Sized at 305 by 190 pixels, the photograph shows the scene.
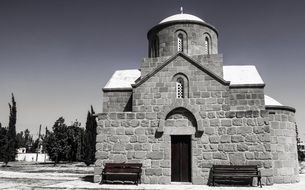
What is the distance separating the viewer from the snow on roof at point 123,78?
673 inches

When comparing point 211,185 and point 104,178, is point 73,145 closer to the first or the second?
point 104,178

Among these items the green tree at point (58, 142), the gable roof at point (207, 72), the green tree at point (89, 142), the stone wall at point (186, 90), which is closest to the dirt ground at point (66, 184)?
the stone wall at point (186, 90)

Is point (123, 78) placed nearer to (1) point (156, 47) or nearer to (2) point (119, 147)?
(1) point (156, 47)

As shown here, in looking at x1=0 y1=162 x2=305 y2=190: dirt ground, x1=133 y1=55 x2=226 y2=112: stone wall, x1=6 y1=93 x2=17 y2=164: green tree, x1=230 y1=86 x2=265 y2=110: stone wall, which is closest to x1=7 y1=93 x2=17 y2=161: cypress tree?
x1=6 y1=93 x2=17 y2=164: green tree

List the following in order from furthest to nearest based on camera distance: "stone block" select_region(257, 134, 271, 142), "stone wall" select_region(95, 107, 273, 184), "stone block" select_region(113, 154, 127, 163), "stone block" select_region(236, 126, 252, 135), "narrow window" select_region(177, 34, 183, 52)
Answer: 1. "narrow window" select_region(177, 34, 183, 52)
2. "stone block" select_region(113, 154, 127, 163)
3. "stone block" select_region(236, 126, 252, 135)
4. "stone wall" select_region(95, 107, 273, 184)
5. "stone block" select_region(257, 134, 271, 142)

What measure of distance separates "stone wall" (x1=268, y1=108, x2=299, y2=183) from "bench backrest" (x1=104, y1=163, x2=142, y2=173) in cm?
652

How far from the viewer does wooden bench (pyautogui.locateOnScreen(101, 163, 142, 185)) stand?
13445 mm

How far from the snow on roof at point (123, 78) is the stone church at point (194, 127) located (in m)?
1.99

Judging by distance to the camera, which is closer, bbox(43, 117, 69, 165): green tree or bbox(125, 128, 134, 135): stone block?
bbox(125, 128, 134, 135): stone block

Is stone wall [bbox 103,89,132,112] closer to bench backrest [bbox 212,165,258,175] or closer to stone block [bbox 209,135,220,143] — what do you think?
stone block [bbox 209,135,220,143]

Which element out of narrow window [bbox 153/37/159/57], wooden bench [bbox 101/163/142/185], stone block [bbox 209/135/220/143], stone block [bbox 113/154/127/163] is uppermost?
narrow window [bbox 153/37/159/57]

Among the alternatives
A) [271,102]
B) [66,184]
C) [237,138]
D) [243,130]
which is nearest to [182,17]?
[271,102]

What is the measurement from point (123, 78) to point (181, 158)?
657 cm

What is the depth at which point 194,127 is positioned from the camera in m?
13.7
